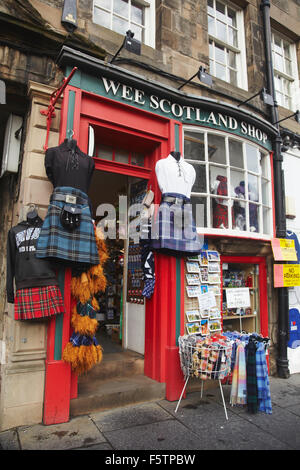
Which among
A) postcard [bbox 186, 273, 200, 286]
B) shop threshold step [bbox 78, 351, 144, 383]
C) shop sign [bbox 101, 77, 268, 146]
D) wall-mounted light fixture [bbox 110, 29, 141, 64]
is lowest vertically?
shop threshold step [bbox 78, 351, 144, 383]

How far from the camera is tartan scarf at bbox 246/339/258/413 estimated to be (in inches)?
164

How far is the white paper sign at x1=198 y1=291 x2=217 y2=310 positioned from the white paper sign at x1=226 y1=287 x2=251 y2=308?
1.44ft

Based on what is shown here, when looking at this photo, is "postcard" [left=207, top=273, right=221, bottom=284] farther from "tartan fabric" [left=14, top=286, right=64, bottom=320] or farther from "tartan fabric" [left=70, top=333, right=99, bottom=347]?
"tartan fabric" [left=14, top=286, right=64, bottom=320]

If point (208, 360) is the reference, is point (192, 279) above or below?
above

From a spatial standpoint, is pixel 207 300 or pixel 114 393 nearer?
pixel 114 393

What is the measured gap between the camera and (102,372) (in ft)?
15.4

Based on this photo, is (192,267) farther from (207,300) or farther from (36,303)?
(36,303)

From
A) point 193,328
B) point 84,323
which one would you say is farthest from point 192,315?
point 84,323

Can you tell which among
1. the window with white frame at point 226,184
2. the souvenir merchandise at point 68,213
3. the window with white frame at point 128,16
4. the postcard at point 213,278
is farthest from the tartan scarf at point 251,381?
the window with white frame at point 128,16

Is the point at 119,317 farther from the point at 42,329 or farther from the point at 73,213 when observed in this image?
the point at 73,213

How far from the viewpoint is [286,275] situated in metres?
6.32

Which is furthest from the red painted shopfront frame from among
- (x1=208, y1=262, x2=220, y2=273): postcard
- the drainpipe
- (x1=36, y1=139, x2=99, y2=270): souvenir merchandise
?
the drainpipe

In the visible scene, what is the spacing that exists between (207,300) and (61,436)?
A: 2.79 metres

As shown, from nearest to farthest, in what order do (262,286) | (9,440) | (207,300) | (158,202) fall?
(9,440) → (158,202) → (207,300) → (262,286)
